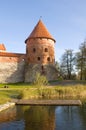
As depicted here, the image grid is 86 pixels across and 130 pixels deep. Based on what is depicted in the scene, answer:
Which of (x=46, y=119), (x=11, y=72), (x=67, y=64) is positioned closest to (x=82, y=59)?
(x=67, y=64)

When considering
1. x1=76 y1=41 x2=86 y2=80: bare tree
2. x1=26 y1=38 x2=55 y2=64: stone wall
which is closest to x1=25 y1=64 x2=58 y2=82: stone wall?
x1=26 y1=38 x2=55 y2=64: stone wall

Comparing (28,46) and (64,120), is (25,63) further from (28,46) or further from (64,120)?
(64,120)

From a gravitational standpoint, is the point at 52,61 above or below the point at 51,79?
above

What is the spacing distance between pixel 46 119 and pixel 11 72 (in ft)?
91.7

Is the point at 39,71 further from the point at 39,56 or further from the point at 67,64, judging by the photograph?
the point at 67,64

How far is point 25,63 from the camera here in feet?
137

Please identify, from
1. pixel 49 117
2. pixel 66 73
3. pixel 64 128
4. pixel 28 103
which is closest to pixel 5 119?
pixel 49 117

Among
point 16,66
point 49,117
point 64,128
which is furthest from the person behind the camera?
point 16,66

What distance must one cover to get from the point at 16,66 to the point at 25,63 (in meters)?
1.89

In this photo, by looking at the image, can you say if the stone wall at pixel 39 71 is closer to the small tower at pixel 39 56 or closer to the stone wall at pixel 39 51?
the small tower at pixel 39 56

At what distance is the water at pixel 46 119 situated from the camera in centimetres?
1108

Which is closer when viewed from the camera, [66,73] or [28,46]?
[28,46]

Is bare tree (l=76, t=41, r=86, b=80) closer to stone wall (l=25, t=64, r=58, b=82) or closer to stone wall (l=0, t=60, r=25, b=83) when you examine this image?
stone wall (l=25, t=64, r=58, b=82)

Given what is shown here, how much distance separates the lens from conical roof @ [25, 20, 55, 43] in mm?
41550
